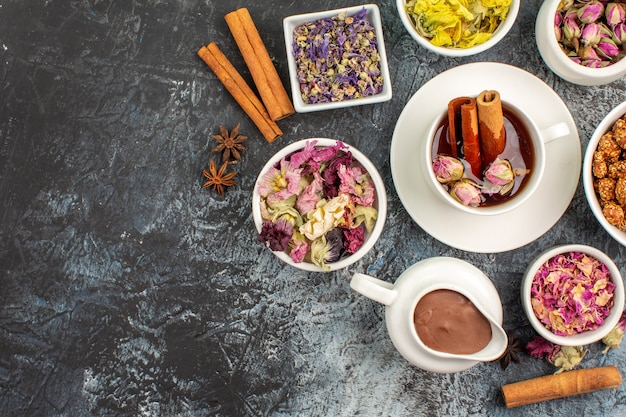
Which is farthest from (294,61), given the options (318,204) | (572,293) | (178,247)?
(572,293)

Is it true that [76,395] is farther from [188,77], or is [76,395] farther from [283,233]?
[188,77]

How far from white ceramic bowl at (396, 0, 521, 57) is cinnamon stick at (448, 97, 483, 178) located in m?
0.16

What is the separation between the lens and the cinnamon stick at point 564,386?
5.00 ft

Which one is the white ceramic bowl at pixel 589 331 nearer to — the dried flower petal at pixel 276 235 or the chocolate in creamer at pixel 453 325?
the chocolate in creamer at pixel 453 325

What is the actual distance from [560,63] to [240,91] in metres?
0.86

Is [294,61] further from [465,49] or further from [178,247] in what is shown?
[178,247]

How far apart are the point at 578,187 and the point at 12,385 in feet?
5.65

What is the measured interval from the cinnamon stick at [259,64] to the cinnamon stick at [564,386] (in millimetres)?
1000

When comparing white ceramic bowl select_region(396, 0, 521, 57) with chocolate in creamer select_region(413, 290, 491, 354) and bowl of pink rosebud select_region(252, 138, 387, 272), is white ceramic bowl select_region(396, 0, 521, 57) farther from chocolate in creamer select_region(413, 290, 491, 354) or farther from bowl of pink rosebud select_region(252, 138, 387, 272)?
chocolate in creamer select_region(413, 290, 491, 354)

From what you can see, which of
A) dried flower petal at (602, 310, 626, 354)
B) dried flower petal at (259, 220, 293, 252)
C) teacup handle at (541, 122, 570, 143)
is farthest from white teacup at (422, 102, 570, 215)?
dried flower petal at (602, 310, 626, 354)

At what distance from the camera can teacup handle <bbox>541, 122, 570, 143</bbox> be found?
1261 mm

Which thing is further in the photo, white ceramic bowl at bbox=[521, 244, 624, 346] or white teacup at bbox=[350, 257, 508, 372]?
white ceramic bowl at bbox=[521, 244, 624, 346]

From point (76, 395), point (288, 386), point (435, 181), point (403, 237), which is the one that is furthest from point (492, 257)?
point (76, 395)

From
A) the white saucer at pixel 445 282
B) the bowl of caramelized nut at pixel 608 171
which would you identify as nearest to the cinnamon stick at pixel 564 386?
the white saucer at pixel 445 282
